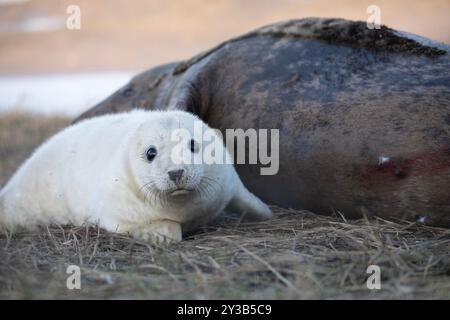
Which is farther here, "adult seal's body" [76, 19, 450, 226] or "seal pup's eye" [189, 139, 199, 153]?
"adult seal's body" [76, 19, 450, 226]

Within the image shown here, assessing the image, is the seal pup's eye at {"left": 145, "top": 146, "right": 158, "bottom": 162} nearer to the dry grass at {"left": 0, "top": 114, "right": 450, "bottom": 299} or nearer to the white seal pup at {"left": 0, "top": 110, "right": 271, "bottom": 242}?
the white seal pup at {"left": 0, "top": 110, "right": 271, "bottom": 242}

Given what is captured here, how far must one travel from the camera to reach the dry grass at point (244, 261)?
2.57 meters

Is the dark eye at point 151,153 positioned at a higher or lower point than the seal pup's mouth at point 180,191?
higher

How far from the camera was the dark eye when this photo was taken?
334cm

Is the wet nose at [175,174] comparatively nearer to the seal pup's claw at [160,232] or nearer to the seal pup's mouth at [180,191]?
the seal pup's mouth at [180,191]

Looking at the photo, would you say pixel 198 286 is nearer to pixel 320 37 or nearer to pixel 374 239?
pixel 374 239

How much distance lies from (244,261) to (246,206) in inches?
35.3

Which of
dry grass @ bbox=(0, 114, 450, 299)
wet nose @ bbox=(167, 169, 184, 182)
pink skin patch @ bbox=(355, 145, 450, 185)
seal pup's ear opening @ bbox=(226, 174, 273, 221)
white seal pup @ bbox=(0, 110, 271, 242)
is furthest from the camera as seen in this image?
seal pup's ear opening @ bbox=(226, 174, 273, 221)

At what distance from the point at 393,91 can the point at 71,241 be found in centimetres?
202

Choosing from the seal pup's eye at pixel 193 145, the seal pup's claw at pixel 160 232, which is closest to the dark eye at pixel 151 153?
the seal pup's eye at pixel 193 145

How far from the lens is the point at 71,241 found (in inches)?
139

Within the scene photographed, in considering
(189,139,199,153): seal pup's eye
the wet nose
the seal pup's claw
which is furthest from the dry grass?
(189,139,199,153): seal pup's eye
